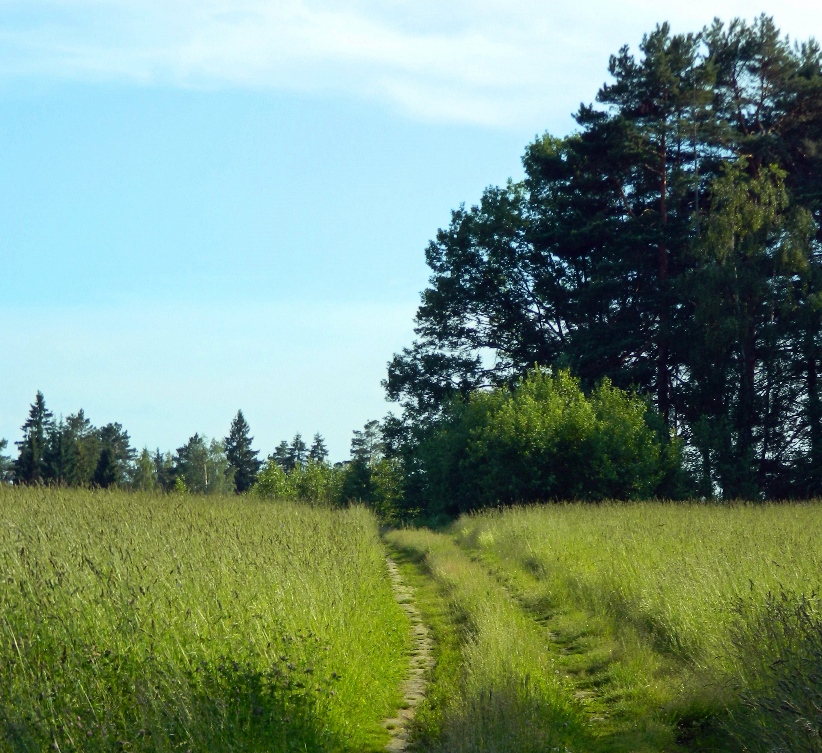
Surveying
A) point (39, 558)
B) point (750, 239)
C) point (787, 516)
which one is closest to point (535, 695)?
point (39, 558)

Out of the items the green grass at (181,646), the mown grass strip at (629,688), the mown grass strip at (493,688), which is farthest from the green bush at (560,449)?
the green grass at (181,646)

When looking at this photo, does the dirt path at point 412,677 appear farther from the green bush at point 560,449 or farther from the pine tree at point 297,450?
the pine tree at point 297,450

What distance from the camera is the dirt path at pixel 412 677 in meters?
8.09

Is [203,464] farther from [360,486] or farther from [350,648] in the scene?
[350,648]

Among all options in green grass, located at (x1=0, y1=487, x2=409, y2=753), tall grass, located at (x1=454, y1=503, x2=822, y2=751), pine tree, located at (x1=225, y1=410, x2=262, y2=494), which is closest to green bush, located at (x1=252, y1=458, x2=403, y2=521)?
tall grass, located at (x1=454, y1=503, x2=822, y2=751)

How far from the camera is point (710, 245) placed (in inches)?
1553

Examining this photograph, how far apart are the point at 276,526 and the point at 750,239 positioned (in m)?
31.4

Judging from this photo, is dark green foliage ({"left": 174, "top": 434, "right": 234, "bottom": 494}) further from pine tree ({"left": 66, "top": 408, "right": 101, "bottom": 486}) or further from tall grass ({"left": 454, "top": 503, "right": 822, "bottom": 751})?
tall grass ({"left": 454, "top": 503, "right": 822, "bottom": 751})

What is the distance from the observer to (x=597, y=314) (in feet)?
153

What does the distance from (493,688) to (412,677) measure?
221 centimetres

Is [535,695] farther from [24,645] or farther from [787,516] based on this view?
[787,516]

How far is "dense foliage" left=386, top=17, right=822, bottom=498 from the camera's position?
39.7 meters

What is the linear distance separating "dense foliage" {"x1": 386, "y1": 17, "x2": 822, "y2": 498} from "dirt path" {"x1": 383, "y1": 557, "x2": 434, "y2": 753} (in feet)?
93.1

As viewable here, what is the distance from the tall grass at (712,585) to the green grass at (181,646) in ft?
9.87
